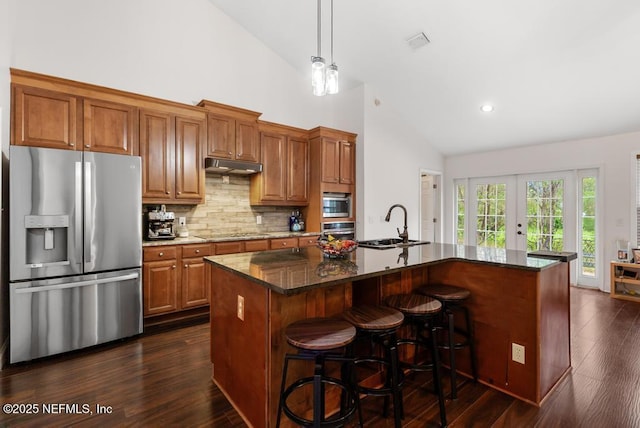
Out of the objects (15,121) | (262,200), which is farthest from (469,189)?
(15,121)

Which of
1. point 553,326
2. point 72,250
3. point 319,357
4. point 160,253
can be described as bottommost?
point 553,326

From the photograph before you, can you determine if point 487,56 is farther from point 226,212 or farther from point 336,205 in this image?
point 226,212

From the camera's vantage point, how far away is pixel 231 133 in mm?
4074

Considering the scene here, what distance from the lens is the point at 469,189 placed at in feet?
20.7

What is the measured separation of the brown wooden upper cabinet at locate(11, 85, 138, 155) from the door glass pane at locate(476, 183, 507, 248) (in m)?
5.90

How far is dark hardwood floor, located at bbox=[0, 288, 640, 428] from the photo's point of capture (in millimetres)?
1858

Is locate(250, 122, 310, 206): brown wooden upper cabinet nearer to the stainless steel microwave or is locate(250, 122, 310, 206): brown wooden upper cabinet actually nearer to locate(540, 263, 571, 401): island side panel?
the stainless steel microwave

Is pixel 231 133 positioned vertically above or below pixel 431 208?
above

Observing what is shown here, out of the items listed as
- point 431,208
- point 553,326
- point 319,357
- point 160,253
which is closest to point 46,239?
point 160,253

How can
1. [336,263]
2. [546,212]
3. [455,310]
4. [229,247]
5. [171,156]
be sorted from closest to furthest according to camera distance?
1. [336,263]
2. [455,310]
3. [171,156]
4. [229,247]
5. [546,212]

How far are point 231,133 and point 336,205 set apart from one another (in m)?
1.91

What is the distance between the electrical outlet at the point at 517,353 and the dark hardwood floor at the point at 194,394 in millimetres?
260

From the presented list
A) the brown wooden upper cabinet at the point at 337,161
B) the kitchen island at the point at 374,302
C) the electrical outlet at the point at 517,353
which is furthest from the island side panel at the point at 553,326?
the brown wooden upper cabinet at the point at 337,161

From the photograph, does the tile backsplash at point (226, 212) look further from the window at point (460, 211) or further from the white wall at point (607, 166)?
the white wall at point (607, 166)
